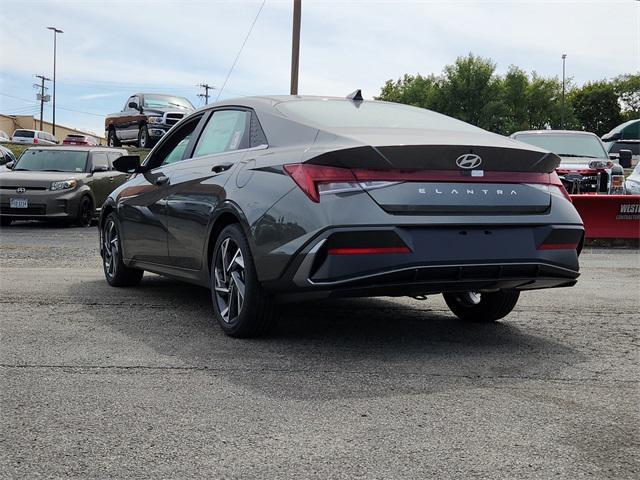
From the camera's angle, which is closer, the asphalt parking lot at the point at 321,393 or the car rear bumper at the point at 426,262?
the asphalt parking lot at the point at 321,393

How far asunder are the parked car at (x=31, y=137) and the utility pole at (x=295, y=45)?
109 ft

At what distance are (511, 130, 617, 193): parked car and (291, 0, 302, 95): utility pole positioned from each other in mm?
11658

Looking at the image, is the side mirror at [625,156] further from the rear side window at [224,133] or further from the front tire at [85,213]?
the rear side window at [224,133]

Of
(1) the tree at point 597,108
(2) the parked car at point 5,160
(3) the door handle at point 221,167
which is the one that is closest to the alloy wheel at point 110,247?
(3) the door handle at point 221,167

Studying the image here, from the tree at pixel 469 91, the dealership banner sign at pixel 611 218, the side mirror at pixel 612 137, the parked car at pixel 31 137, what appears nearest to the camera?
the dealership banner sign at pixel 611 218

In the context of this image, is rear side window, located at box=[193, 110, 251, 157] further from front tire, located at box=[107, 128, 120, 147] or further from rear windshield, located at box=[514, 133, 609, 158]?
front tire, located at box=[107, 128, 120, 147]

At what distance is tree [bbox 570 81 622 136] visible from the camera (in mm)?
104312

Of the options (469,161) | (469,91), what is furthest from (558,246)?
(469,91)

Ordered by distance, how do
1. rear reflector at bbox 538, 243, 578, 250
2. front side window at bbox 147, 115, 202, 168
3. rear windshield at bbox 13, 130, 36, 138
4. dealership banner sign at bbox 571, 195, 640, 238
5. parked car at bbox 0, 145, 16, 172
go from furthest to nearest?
rear windshield at bbox 13, 130, 36, 138
parked car at bbox 0, 145, 16, 172
dealership banner sign at bbox 571, 195, 640, 238
front side window at bbox 147, 115, 202, 168
rear reflector at bbox 538, 243, 578, 250

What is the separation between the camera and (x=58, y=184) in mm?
16484

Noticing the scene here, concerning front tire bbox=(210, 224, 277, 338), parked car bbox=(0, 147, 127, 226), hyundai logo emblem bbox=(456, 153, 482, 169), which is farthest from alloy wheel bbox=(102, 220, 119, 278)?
parked car bbox=(0, 147, 127, 226)

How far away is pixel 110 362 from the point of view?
4.60 metres

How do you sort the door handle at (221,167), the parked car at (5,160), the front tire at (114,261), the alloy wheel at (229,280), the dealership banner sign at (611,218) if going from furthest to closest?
1. the parked car at (5,160)
2. the dealership banner sign at (611,218)
3. the front tire at (114,261)
4. the door handle at (221,167)
5. the alloy wheel at (229,280)

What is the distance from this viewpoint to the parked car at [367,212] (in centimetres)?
459
